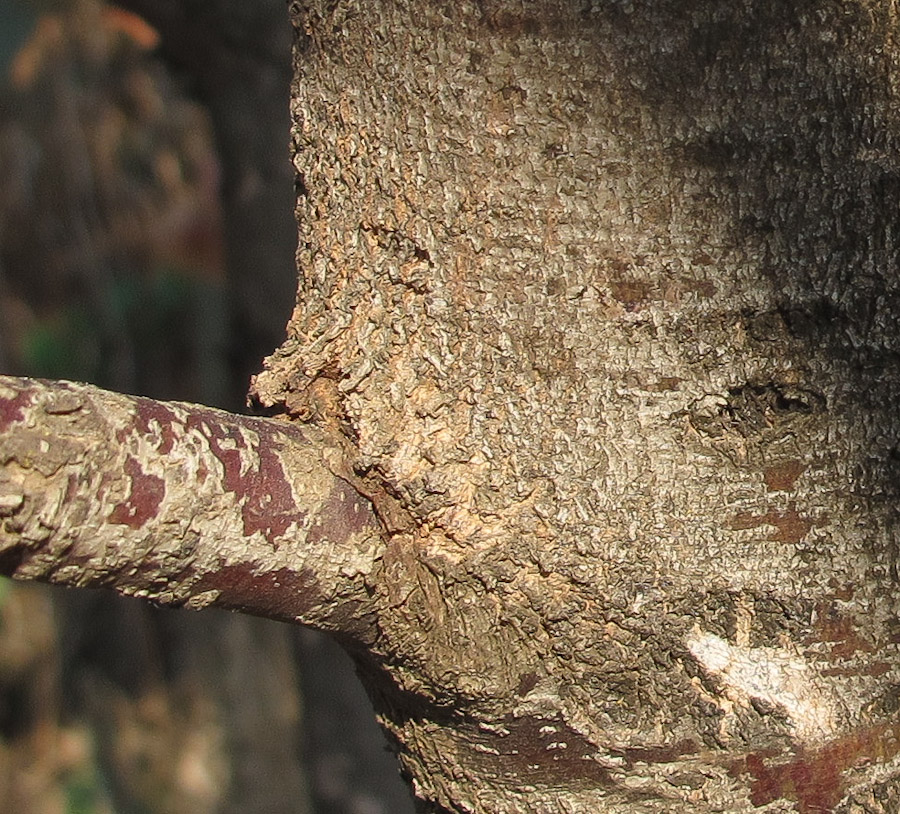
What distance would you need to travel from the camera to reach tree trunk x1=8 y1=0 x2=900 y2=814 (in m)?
0.54

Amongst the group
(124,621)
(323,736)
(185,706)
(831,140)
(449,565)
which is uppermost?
(831,140)

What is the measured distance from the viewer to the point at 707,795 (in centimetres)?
58

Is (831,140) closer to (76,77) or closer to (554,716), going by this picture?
(554,716)

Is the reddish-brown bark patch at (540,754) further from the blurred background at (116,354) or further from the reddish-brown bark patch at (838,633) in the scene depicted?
the blurred background at (116,354)

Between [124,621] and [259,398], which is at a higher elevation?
[259,398]

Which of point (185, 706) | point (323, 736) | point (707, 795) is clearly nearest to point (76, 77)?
point (185, 706)

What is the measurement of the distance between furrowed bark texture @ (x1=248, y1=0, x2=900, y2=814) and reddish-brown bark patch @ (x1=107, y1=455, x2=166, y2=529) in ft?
0.39

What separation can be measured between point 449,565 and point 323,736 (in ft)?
5.06

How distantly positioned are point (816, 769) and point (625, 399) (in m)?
Result: 0.22

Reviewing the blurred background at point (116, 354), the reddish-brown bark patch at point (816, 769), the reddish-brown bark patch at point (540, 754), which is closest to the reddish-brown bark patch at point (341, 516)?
the reddish-brown bark patch at point (540, 754)

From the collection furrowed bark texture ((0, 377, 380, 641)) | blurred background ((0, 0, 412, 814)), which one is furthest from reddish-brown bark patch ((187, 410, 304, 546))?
blurred background ((0, 0, 412, 814))

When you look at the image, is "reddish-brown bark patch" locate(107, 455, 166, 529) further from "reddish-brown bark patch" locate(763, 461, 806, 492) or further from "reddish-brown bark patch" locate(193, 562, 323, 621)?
"reddish-brown bark patch" locate(763, 461, 806, 492)

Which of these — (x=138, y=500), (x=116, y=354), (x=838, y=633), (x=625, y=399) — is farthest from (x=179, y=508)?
(x=116, y=354)

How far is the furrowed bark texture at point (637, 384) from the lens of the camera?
54 cm
